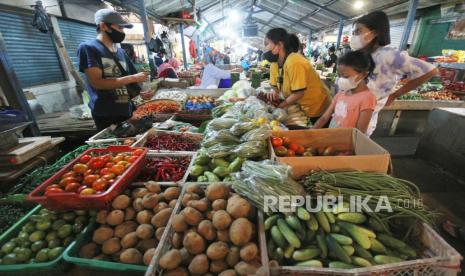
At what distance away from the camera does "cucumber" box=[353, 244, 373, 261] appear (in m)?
1.31

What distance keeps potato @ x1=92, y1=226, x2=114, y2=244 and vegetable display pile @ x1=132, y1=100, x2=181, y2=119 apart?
3.00m

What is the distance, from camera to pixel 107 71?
2.92m

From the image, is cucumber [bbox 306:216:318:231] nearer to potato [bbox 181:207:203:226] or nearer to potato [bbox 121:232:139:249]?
potato [bbox 181:207:203:226]

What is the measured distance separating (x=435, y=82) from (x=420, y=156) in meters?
4.27

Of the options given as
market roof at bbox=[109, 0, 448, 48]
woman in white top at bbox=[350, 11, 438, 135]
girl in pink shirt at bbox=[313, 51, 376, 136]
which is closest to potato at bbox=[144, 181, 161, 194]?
girl in pink shirt at bbox=[313, 51, 376, 136]

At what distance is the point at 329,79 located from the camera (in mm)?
8625

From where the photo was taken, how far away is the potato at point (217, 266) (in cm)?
132

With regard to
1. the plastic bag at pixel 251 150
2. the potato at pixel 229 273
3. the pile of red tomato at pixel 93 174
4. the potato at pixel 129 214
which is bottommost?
the potato at pixel 229 273

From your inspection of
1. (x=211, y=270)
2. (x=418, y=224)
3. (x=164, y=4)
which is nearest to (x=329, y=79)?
(x=164, y=4)

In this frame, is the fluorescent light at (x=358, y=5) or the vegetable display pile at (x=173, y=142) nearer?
the vegetable display pile at (x=173, y=142)

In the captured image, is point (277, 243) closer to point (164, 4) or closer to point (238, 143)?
point (238, 143)

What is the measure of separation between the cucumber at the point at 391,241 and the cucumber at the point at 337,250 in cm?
29

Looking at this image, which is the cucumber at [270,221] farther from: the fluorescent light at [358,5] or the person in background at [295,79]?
the fluorescent light at [358,5]

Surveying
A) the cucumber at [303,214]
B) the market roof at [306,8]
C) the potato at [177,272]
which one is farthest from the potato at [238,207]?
the market roof at [306,8]
